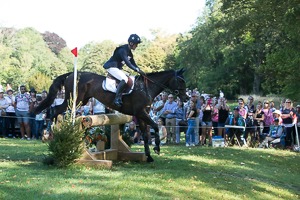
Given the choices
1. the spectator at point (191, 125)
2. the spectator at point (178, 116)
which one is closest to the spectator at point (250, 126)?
the spectator at point (191, 125)

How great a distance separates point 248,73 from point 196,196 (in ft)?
205

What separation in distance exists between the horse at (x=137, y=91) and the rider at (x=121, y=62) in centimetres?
33

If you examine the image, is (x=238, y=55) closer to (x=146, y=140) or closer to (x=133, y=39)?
(x=146, y=140)

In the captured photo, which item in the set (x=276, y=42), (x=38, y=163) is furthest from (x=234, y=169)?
(x=276, y=42)

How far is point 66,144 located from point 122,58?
2968 millimetres

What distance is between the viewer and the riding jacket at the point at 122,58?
12.5 meters

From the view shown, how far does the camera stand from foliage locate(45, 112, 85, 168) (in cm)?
1070

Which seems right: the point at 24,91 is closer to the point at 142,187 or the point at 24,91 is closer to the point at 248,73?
the point at 142,187

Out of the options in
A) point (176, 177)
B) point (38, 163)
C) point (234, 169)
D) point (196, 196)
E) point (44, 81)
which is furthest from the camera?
point (44, 81)

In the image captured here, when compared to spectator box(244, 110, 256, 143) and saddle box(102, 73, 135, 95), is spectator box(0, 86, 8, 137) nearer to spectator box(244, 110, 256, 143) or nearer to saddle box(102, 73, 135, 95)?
saddle box(102, 73, 135, 95)

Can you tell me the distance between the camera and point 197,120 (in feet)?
64.9

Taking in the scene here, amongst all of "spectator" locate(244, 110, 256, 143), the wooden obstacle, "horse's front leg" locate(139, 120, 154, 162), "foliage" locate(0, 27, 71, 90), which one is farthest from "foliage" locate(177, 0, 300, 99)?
"foliage" locate(0, 27, 71, 90)

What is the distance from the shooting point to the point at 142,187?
916cm

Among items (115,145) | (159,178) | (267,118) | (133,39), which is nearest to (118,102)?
(115,145)
